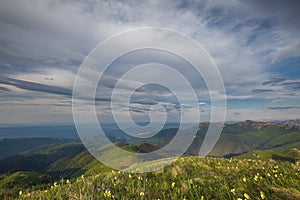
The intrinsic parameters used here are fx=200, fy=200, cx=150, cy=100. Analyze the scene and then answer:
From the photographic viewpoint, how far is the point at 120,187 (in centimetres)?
732

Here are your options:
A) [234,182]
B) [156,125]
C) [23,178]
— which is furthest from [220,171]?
[23,178]

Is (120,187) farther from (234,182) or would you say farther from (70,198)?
(234,182)

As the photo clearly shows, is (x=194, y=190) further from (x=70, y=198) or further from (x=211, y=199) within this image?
(x=70, y=198)

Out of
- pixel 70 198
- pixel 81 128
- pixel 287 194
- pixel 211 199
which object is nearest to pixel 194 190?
pixel 211 199

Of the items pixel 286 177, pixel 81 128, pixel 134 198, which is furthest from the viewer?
pixel 81 128

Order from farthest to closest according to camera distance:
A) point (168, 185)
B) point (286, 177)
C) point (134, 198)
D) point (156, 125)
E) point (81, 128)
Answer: point (156, 125) → point (81, 128) → point (168, 185) → point (286, 177) → point (134, 198)

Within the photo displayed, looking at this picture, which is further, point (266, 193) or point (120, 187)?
point (120, 187)

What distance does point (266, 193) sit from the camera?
5.38m

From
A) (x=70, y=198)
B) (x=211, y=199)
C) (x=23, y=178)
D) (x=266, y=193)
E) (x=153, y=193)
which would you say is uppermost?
(x=266, y=193)

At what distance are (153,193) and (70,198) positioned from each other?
2.61m

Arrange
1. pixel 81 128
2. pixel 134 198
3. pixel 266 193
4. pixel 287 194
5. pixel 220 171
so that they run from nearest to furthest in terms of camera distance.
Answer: pixel 287 194, pixel 266 193, pixel 134 198, pixel 220 171, pixel 81 128

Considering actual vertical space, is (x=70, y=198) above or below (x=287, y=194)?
below

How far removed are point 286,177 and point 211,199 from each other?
10.1 feet

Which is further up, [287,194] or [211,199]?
[287,194]
